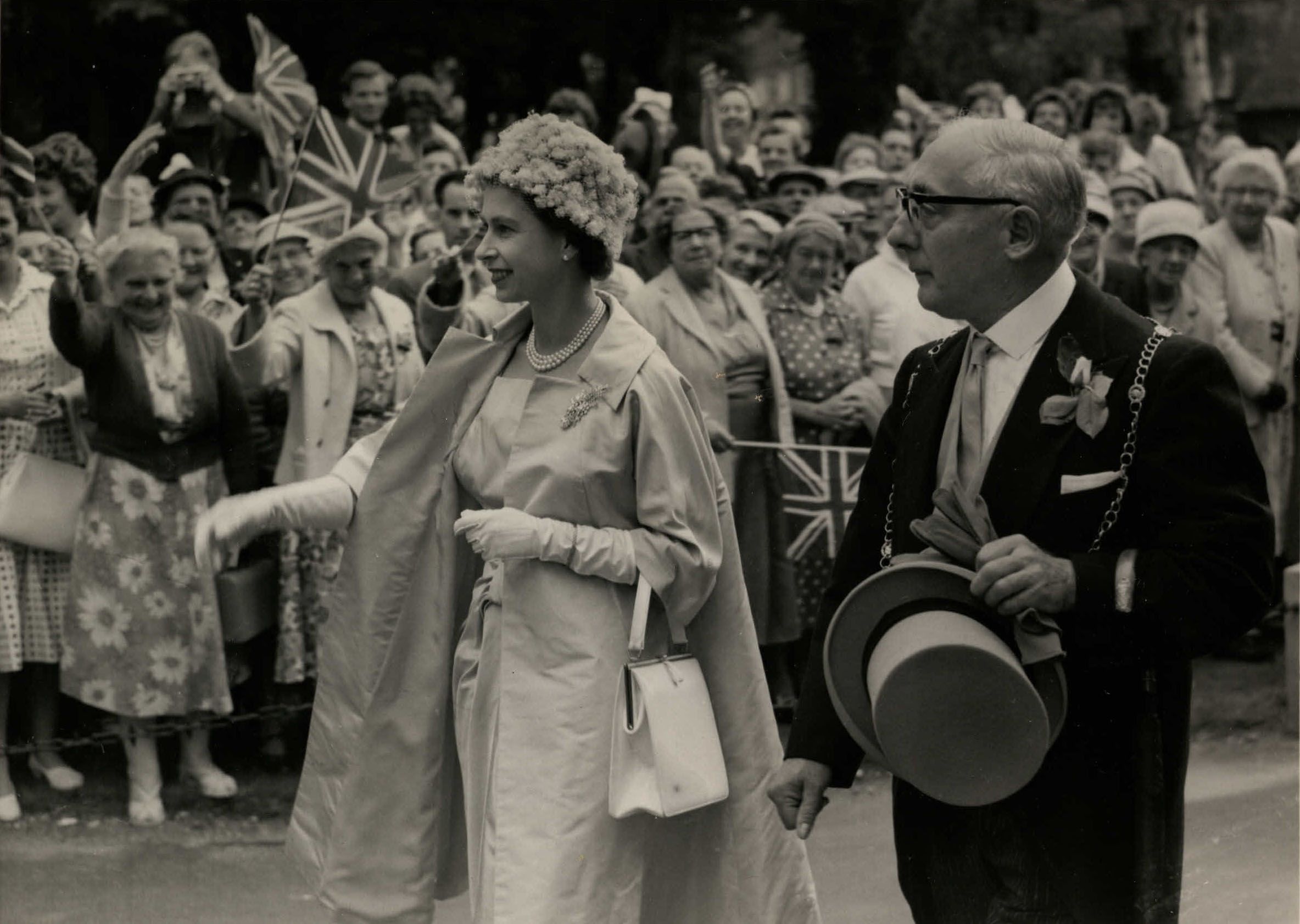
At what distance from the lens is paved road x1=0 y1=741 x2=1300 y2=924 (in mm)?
5676

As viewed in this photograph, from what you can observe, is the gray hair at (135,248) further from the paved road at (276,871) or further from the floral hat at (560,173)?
the floral hat at (560,173)

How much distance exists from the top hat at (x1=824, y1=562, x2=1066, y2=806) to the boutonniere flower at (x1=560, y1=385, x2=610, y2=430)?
3.77 ft

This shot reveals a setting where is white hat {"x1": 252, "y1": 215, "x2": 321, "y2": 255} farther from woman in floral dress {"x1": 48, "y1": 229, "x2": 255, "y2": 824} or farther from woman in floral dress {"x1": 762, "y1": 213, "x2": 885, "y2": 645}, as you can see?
woman in floral dress {"x1": 762, "y1": 213, "x2": 885, "y2": 645}

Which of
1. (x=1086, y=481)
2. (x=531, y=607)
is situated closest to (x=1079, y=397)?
(x=1086, y=481)

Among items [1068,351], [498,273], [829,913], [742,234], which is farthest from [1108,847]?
[742,234]

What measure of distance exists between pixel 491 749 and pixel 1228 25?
1937cm

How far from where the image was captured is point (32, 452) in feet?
22.1

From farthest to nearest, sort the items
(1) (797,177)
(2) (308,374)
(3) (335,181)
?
(1) (797,177), (3) (335,181), (2) (308,374)

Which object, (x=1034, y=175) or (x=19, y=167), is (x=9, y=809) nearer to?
(x=19, y=167)

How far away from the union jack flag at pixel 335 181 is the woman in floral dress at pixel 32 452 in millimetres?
1055

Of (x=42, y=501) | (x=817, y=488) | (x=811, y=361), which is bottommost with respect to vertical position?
(x=817, y=488)

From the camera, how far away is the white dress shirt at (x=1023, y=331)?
10.5 ft

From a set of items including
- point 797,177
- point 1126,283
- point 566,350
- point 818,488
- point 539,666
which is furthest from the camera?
point 797,177

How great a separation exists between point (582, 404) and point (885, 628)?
1210mm
